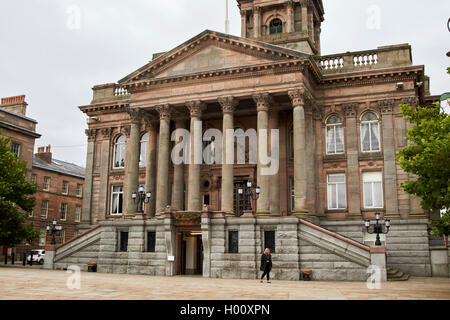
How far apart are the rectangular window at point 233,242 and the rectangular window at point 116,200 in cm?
1557

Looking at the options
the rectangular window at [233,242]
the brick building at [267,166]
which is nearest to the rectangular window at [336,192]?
the brick building at [267,166]

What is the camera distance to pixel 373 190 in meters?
34.8

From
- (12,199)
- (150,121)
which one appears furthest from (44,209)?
(150,121)

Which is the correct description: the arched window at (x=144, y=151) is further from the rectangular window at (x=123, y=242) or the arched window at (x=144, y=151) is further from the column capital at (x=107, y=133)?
the rectangular window at (x=123, y=242)

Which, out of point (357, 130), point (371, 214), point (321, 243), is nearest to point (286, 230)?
point (321, 243)

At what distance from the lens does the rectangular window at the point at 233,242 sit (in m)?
30.1

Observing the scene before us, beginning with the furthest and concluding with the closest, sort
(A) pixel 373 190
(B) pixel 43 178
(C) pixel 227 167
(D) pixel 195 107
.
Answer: (B) pixel 43 178 < (D) pixel 195 107 < (A) pixel 373 190 < (C) pixel 227 167

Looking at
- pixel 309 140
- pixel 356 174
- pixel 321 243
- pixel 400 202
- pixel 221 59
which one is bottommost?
pixel 321 243

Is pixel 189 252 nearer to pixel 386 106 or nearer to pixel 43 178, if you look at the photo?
pixel 386 106

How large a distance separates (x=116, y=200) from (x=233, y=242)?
16565mm

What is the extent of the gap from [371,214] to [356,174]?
3.12m

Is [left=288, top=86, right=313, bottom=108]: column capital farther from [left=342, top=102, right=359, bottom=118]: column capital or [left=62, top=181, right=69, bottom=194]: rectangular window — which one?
[left=62, top=181, right=69, bottom=194]: rectangular window

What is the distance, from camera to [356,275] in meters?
26.5
